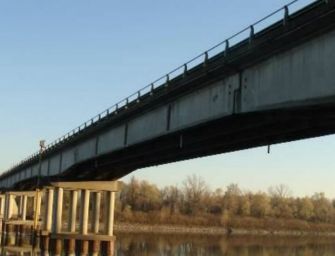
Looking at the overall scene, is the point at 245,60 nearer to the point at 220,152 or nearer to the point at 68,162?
the point at 220,152

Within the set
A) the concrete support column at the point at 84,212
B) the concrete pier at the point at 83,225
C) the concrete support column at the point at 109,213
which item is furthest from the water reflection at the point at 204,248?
the concrete support column at the point at 84,212

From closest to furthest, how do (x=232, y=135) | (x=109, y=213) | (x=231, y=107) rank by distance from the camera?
(x=231, y=107) → (x=232, y=135) → (x=109, y=213)

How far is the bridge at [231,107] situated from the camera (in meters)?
22.2

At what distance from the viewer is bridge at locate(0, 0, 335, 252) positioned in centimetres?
2220

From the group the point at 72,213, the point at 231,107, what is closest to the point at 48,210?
the point at 72,213

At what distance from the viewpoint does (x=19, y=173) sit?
9762cm

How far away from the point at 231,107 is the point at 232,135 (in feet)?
23.5

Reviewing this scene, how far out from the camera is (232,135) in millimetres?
34719

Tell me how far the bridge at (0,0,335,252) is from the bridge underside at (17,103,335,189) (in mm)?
52

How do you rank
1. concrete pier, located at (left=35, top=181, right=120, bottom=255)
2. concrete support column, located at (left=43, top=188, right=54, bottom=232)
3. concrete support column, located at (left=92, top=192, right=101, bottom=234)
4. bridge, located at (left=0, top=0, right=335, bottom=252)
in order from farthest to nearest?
1. concrete support column, located at (left=43, top=188, right=54, bottom=232)
2. concrete support column, located at (left=92, top=192, right=101, bottom=234)
3. concrete pier, located at (left=35, top=181, right=120, bottom=255)
4. bridge, located at (left=0, top=0, right=335, bottom=252)

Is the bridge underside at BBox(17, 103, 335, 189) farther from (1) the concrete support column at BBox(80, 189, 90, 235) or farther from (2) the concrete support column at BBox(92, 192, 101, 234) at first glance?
(2) the concrete support column at BBox(92, 192, 101, 234)

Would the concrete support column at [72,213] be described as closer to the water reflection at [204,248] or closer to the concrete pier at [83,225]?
the concrete pier at [83,225]

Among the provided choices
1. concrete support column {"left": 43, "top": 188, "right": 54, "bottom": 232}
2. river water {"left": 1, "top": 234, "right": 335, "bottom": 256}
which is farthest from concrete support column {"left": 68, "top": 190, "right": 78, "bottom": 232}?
concrete support column {"left": 43, "top": 188, "right": 54, "bottom": 232}

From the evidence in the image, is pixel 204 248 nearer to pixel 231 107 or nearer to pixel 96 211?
pixel 96 211
